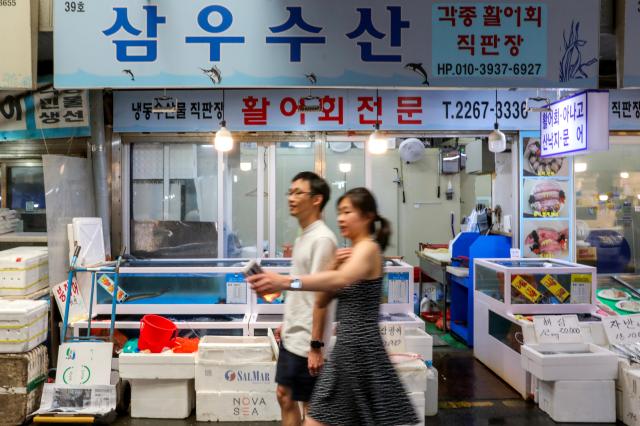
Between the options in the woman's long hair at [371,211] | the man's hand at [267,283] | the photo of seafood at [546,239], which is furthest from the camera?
the photo of seafood at [546,239]

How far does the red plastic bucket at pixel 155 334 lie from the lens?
5.48 meters

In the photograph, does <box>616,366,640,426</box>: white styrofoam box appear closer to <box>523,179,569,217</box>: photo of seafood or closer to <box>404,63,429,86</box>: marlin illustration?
<box>523,179,569,217</box>: photo of seafood

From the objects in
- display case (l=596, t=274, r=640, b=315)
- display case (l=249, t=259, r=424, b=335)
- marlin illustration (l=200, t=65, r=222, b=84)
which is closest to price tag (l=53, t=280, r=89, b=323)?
display case (l=249, t=259, r=424, b=335)

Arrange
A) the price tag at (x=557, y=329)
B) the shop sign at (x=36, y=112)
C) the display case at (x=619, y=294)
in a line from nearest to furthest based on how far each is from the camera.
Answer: the price tag at (x=557, y=329), the display case at (x=619, y=294), the shop sign at (x=36, y=112)

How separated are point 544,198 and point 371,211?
5658mm

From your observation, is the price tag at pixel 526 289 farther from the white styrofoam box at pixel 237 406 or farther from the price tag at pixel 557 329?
the white styrofoam box at pixel 237 406

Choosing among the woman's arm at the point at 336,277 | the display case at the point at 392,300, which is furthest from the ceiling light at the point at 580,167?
the woman's arm at the point at 336,277

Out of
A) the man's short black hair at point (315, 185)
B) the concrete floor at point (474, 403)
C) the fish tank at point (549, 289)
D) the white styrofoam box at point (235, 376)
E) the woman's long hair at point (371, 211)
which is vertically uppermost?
the man's short black hair at point (315, 185)

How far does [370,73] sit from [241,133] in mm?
4018

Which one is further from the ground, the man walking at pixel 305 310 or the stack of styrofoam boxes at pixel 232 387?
the man walking at pixel 305 310

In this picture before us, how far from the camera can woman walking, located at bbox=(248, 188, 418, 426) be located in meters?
2.87

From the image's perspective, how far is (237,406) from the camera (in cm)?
525

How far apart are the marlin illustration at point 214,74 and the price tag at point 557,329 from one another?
4243 mm

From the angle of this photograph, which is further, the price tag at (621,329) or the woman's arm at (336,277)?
the price tag at (621,329)
